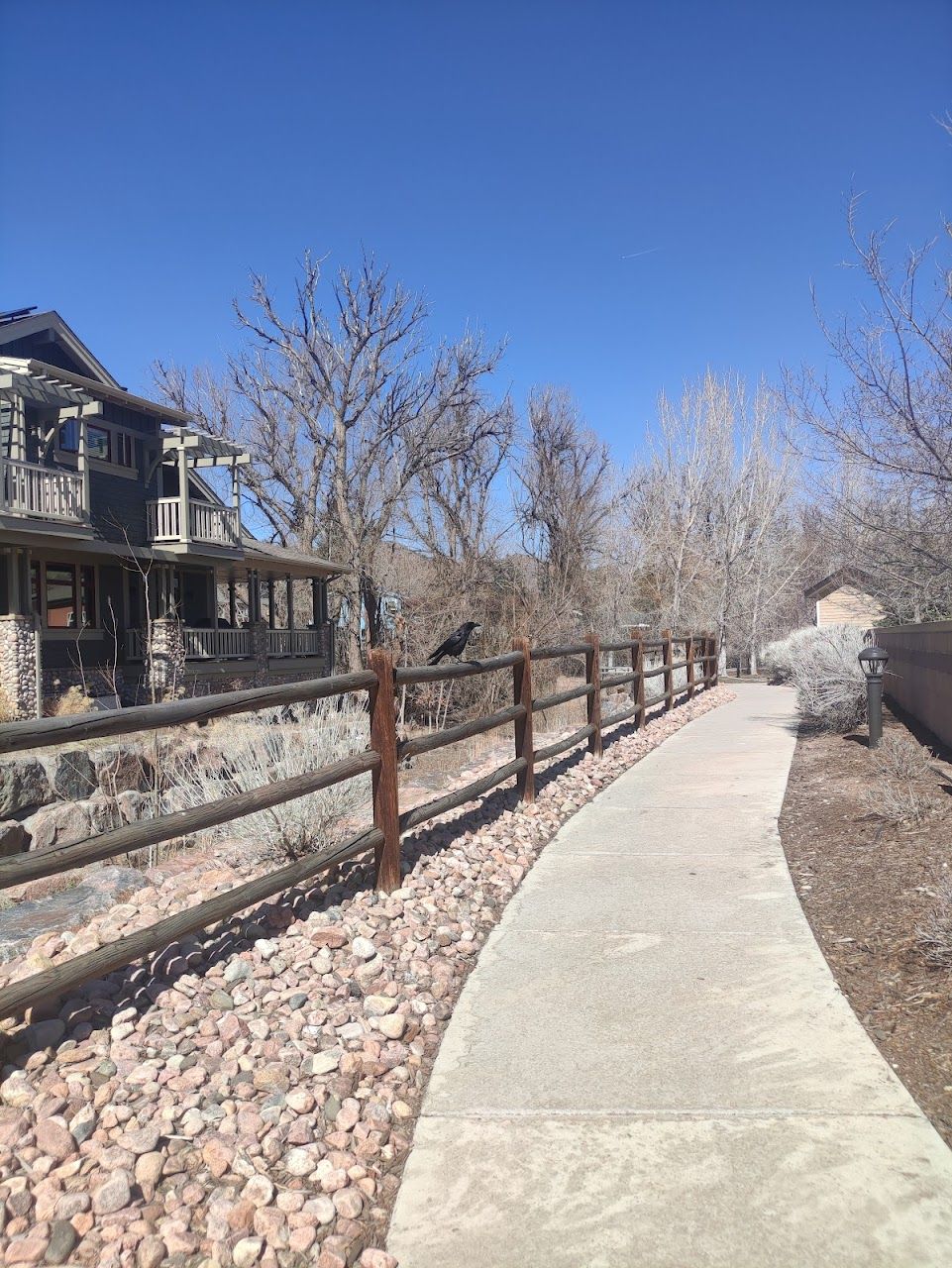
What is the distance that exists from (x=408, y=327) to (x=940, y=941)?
26378mm

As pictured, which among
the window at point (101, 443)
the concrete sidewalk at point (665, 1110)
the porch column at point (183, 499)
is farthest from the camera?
the porch column at point (183, 499)

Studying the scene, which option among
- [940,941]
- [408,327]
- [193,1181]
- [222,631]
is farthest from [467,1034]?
[408,327]

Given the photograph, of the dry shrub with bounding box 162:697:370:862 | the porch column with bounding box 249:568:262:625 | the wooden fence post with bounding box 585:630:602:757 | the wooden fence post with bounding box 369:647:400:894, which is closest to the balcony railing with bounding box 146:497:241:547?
the porch column with bounding box 249:568:262:625

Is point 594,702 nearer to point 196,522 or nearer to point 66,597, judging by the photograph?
point 66,597

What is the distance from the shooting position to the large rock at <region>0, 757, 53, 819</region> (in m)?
12.6

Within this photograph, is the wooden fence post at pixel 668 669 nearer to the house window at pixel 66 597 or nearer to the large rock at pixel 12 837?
the large rock at pixel 12 837

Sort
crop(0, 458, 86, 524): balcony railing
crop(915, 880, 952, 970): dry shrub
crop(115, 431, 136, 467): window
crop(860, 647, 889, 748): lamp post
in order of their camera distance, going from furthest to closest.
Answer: crop(115, 431, 136, 467): window → crop(0, 458, 86, 524): balcony railing → crop(860, 647, 889, 748): lamp post → crop(915, 880, 952, 970): dry shrub

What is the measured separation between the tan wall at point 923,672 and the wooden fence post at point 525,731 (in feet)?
14.9

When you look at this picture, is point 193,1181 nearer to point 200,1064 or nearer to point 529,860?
point 200,1064

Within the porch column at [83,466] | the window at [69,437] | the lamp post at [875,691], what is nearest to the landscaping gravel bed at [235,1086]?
the lamp post at [875,691]

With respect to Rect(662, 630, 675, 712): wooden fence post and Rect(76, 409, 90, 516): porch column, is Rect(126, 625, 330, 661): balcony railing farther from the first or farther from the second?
Rect(662, 630, 675, 712): wooden fence post

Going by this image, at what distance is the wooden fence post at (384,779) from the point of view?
5.25m

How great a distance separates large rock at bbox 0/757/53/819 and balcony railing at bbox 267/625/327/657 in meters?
12.3

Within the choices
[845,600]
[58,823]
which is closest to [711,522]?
[845,600]
